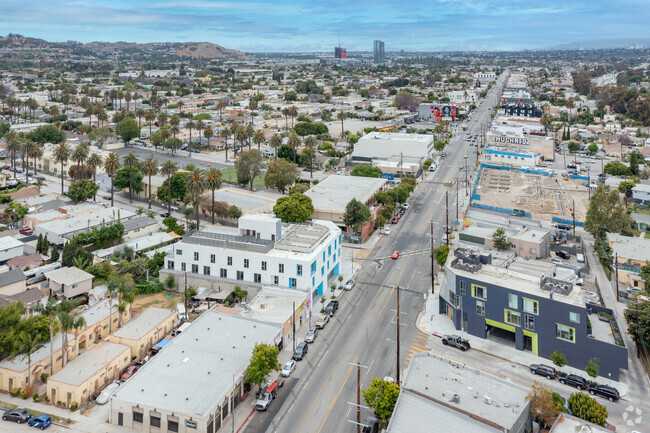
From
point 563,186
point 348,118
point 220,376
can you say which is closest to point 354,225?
point 220,376

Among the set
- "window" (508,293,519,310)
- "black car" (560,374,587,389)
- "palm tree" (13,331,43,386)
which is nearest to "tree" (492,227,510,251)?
"window" (508,293,519,310)

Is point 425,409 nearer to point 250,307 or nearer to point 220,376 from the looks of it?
point 220,376

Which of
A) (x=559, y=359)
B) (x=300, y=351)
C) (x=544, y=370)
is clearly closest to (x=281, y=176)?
(x=300, y=351)

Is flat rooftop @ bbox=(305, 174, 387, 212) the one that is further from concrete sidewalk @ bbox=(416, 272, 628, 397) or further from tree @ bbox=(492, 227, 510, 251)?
concrete sidewalk @ bbox=(416, 272, 628, 397)

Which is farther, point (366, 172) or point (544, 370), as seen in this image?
point (366, 172)

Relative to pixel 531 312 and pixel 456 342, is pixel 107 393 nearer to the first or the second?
pixel 456 342
